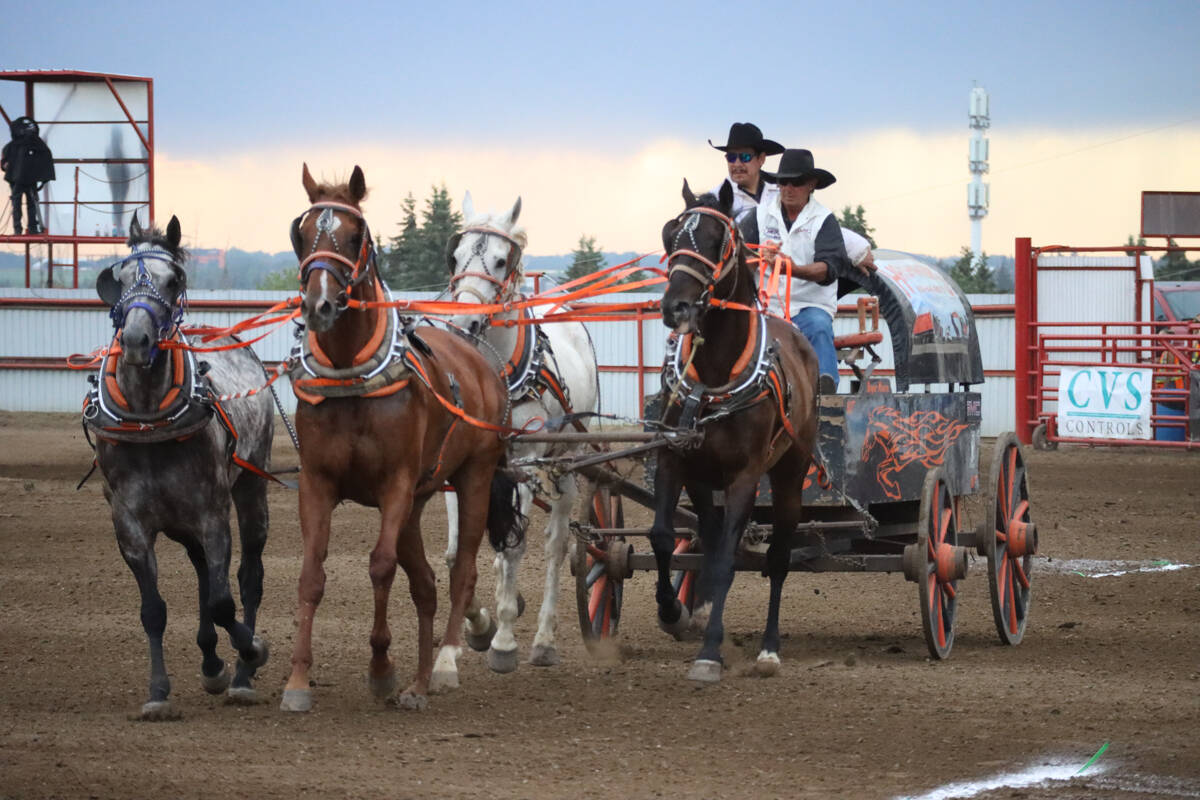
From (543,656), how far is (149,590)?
7.46 feet

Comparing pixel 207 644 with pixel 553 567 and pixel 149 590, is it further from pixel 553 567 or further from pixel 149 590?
pixel 553 567

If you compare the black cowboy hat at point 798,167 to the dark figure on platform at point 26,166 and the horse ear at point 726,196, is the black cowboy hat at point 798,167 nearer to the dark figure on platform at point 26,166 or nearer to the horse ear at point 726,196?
the horse ear at point 726,196

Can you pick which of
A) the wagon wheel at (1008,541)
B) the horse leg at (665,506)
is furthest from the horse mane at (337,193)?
the wagon wheel at (1008,541)

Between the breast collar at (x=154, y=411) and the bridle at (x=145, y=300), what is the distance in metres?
0.09

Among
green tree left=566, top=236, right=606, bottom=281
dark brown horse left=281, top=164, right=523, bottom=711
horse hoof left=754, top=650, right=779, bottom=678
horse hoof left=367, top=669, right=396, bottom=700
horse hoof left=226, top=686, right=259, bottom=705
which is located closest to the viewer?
dark brown horse left=281, top=164, right=523, bottom=711

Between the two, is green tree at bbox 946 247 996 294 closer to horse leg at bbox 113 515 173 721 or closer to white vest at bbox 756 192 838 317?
white vest at bbox 756 192 838 317

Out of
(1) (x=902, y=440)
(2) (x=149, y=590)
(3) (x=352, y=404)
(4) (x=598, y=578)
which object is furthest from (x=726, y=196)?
(2) (x=149, y=590)

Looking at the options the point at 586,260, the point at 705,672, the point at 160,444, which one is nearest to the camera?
the point at 160,444

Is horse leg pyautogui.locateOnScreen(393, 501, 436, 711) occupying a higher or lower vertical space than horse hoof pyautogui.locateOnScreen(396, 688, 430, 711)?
higher

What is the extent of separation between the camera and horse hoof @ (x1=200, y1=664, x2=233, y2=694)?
695 cm

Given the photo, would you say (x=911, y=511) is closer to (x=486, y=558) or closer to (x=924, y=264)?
(x=924, y=264)

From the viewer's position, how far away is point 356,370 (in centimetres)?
623

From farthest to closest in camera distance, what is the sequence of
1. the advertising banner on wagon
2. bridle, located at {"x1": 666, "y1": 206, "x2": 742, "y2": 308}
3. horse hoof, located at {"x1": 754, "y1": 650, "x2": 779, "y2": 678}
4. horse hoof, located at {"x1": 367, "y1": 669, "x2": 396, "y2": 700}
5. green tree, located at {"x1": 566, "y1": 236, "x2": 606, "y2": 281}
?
green tree, located at {"x1": 566, "y1": 236, "x2": 606, "y2": 281}, the advertising banner on wagon, horse hoof, located at {"x1": 754, "y1": 650, "x2": 779, "y2": 678}, bridle, located at {"x1": 666, "y1": 206, "x2": 742, "y2": 308}, horse hoof, located at {"x1": 367, "y1": 669, "x2": 396, "y2": 700}

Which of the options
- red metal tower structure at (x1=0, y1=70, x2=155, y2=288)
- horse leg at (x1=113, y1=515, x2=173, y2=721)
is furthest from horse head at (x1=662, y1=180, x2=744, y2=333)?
red metal tower structure at (x1=0, y1=70, x2=155, y2=288)
